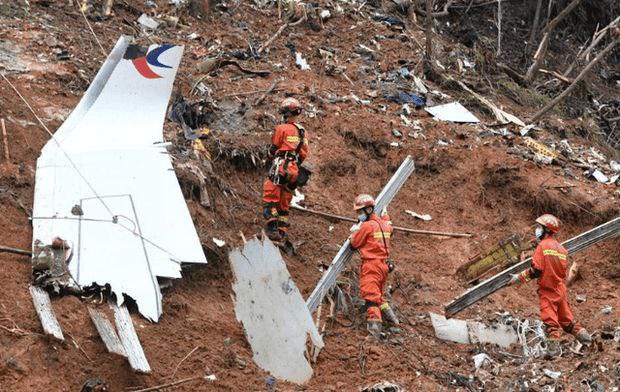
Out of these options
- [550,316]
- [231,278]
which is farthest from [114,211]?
[550,316]

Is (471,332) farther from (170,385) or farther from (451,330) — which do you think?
(170,385)

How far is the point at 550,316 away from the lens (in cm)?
946

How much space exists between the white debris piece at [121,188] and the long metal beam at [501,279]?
278 cm

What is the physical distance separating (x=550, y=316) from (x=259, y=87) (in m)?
5.36

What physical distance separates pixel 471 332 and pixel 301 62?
18.9ft

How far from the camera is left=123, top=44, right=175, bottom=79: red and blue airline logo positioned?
9.79 m

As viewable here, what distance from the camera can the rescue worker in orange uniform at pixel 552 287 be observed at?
938 cm

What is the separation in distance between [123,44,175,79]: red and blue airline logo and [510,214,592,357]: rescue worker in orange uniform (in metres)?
4.43

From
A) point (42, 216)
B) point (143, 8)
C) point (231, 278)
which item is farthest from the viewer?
point (143, 8)

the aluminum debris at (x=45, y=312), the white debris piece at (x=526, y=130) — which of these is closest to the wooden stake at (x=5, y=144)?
the aluminum debris at (x=45, y=312)

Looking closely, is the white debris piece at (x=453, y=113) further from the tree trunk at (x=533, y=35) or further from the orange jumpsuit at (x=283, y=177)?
the orange jumpsuit at (x=283, y=177)

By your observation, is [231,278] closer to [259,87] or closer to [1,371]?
[1,371]

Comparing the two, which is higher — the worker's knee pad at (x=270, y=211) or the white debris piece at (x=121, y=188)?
the white debris piece at (x=121, y=188)

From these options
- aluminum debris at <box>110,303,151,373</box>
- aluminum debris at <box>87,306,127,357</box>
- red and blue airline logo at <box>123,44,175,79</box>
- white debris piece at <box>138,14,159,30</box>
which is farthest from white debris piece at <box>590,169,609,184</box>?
aluminum debris at <box>87,306,127,357</box>
